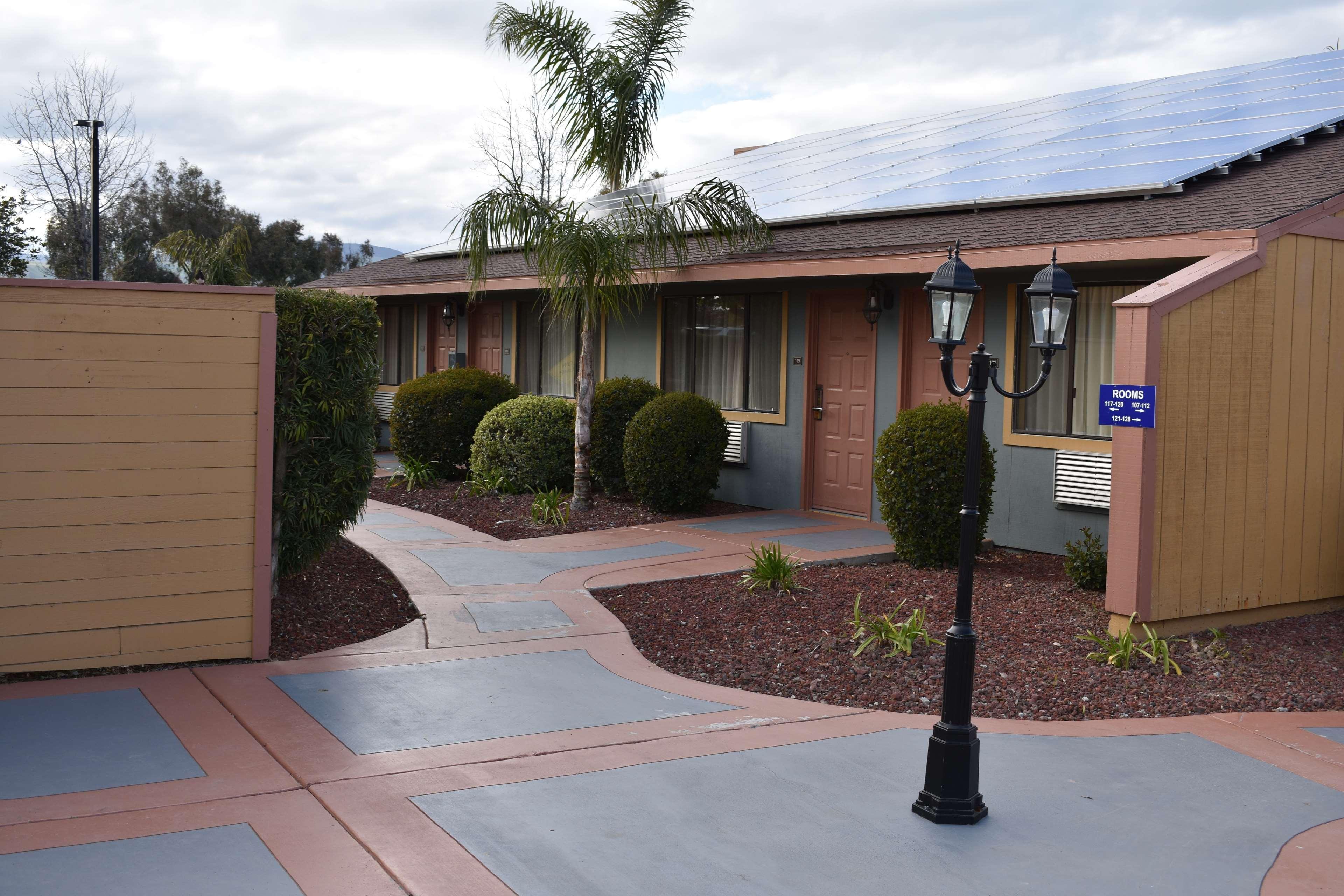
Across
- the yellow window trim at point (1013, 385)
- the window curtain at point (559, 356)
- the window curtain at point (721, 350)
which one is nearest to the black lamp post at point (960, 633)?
the yellow window trim at point (1013, 385)

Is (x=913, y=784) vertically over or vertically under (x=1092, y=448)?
under

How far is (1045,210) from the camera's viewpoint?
977cm

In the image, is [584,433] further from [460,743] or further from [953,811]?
[953,811]

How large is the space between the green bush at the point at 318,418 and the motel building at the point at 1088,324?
A: 473 cm

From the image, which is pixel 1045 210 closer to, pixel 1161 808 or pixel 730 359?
pixel 730 359

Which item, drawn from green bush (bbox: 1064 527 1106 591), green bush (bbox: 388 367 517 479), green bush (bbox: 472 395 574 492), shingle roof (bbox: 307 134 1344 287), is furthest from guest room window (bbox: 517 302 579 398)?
green bush (bbox: 1064 527 1106 591)

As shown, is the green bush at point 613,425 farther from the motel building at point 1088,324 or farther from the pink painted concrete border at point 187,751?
the pink painted concrete border at point 187,751

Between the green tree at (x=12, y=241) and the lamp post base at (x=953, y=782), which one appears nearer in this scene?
the lamp post base at (x=953, y=782)

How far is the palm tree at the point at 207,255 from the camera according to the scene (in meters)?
17.4

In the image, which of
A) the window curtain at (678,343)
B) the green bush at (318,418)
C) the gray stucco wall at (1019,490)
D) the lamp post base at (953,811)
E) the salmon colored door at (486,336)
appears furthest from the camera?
the salmon colored door at (486,336)

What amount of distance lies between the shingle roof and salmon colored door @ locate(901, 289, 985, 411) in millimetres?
740

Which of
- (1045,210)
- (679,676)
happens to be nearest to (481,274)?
(1045,210)

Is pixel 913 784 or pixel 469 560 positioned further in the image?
pixel 469 560

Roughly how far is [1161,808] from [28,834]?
14.1 ft
